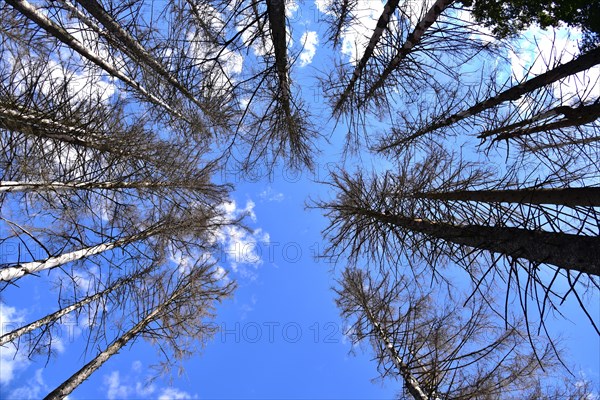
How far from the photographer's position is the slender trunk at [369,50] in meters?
4.66

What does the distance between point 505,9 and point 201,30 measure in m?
6.44

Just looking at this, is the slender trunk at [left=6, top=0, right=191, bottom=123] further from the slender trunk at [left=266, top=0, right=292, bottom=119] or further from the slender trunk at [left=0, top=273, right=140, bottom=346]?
the slender trunk at [left=0, top=273, right=140, bottom=346]

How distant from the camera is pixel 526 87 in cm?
514

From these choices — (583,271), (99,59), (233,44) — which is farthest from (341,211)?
(99,59)

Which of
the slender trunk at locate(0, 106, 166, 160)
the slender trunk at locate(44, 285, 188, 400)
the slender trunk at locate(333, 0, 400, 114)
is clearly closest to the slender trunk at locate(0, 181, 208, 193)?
the slender trunk at locate(0, 106, 166, 160)

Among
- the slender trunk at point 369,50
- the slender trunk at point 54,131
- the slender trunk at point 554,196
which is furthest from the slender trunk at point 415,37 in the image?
the slender trunk at point 54,131

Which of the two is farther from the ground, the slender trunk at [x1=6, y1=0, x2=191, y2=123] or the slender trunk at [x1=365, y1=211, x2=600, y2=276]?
the slender trunk at [x1=6, y1=0, x2=191, y2=123]

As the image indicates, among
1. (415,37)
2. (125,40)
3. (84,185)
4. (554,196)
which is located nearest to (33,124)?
(84,185)

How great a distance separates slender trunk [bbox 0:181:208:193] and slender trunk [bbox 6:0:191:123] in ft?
5.02

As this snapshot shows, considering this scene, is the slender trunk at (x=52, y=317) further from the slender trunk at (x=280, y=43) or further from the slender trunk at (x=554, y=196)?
the slender trunk at (x=554, y=196)

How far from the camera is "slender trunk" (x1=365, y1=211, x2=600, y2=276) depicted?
A: 2.54 metres

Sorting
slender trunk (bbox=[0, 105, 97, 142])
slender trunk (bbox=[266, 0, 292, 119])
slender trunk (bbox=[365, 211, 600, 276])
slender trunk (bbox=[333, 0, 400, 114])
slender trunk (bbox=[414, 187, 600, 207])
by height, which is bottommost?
slender trunk (bbox=[365, 211, 600, 276])

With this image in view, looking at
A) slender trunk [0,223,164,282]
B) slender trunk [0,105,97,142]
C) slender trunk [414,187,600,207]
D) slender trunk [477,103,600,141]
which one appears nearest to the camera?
slender trunk [414,187,600,207]

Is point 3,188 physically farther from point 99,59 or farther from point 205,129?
point 205,129
